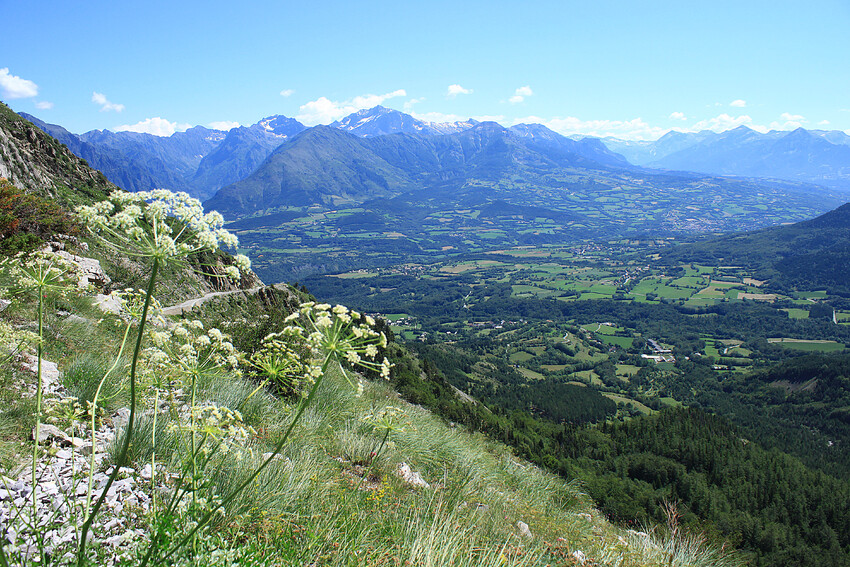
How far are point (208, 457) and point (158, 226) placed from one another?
4.82 ft

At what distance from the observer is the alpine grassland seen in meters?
2.72

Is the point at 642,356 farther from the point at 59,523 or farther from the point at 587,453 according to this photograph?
the point at 59,523

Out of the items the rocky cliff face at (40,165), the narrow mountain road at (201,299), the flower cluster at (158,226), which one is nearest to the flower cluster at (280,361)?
the flower cluster at (158,226)

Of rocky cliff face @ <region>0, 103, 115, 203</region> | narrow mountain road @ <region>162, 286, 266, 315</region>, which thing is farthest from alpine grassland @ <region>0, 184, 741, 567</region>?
rocky cliff face @ <region>0, 103, 115, 203</region>

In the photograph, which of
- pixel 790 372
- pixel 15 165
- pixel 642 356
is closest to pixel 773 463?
pixel 790 372

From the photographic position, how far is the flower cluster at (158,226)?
2.39 m

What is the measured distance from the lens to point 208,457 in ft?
8.71

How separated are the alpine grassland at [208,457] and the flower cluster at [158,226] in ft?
0.06

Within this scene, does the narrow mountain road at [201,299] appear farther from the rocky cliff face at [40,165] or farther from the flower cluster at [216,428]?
the flower cluster at [216,428]

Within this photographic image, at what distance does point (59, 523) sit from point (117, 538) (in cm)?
40

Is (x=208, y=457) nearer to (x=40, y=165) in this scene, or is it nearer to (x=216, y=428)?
(x=216, y=428)

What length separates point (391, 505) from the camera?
4812 millimetres

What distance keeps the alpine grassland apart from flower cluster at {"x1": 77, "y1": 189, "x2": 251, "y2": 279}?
2 centimetres

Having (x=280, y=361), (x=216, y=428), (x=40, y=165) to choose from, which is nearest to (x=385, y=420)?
(x=280, y=361)
